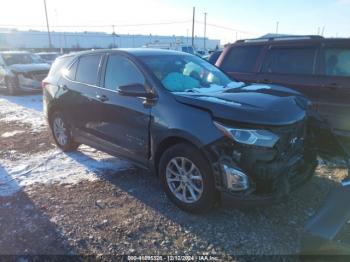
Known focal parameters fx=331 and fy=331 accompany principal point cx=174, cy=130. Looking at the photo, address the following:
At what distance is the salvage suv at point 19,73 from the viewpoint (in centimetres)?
1348

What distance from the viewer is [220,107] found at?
336 cm

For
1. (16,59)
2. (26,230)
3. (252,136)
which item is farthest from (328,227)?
(16,59)

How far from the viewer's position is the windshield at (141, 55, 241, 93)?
410cm

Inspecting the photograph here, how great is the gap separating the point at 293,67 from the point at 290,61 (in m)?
0.13

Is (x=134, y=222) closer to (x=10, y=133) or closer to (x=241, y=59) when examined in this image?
(x=241, y=59)

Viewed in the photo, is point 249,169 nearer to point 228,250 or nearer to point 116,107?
point 228,250

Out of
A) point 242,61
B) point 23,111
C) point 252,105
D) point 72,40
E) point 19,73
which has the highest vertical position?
point 242,61

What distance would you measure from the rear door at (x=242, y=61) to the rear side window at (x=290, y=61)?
0.74 feet

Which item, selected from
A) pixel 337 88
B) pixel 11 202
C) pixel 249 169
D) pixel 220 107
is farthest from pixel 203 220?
pixel 337 88

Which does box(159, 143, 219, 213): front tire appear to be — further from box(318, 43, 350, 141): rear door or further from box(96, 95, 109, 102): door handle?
box(318, 43, 350, 141): rear door

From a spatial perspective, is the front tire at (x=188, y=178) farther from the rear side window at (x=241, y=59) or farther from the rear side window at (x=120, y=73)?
the rear side window at (x=241, y=59)

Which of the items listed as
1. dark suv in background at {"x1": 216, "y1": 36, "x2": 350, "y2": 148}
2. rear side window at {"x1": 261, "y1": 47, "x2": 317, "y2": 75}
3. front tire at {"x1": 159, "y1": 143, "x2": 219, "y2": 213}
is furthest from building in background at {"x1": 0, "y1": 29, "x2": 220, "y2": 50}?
front tire at {"x1": 159, "y1": 143, "x2": 219, "y2": 213}

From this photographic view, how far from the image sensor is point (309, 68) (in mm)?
5891

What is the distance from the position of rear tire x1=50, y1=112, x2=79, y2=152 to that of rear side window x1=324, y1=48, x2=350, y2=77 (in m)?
4.58
